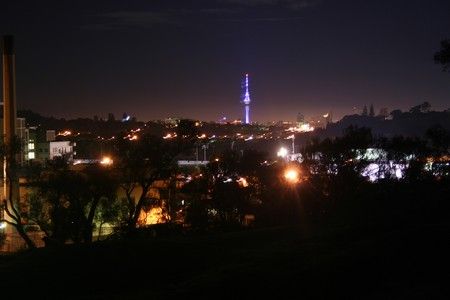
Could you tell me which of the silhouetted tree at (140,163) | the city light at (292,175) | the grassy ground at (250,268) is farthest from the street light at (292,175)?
the grassy ground at (250,268)

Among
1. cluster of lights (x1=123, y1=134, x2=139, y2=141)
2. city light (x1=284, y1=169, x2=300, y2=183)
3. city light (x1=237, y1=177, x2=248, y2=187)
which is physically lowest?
city light (x1=237, y1=177, x2=248, y2=187)

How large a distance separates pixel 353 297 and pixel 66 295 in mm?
5704

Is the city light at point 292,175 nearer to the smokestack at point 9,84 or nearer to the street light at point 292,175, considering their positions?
the street light at point 292,175

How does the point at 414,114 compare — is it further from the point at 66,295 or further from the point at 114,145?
the point at 66,295

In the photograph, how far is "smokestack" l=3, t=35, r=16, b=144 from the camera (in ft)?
128

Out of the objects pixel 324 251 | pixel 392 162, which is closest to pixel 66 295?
pixel 324 251

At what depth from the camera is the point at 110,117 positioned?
153000 mm

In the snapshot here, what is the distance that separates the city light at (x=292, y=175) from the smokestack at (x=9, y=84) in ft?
62.9

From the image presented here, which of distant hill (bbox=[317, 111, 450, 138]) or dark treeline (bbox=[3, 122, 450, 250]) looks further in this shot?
distant hill (bbox=[317, 111, 450, 138])

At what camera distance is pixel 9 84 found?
4009 cm

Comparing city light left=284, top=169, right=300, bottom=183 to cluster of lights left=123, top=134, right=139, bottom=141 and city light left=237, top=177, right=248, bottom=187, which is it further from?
cluster of lights left=123, top=134, right=139, bottom=141

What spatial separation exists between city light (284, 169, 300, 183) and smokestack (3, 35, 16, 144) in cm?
1917

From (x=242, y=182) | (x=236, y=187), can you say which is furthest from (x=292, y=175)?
(x=236, y=187)

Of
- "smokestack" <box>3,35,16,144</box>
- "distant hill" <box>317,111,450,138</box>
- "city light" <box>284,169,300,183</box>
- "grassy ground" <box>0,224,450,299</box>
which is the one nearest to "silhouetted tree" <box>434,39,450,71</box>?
"grassy ground" <box>0,224,450,299</box>
